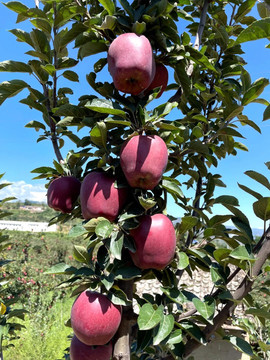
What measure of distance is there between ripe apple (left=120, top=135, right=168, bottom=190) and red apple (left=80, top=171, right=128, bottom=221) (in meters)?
0.05

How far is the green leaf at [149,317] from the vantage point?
0.71m

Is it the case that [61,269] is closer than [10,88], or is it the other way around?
[61,269]

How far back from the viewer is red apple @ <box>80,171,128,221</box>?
2.46 feet

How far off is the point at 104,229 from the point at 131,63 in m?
0.40

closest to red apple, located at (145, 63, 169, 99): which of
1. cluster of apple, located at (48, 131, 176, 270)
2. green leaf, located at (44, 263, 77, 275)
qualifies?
cluster of apple, located at (48, 131, 176, 270)

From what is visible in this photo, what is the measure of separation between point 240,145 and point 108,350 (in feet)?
2.92

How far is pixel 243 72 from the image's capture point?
84cm

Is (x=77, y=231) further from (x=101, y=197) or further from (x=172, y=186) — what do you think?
(x=172, y=186)

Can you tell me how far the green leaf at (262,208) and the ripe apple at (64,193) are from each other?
0.53 metres

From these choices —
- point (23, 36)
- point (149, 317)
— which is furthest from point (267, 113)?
point (23, 36)

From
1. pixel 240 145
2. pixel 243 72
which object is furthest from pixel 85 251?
pixel 240 145

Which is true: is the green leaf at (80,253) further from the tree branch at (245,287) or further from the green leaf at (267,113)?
the green leaf at (267,113)

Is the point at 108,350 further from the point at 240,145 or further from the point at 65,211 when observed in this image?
the point at 240,145

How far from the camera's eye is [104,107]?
2.44ft
